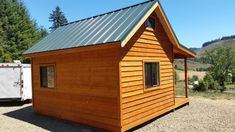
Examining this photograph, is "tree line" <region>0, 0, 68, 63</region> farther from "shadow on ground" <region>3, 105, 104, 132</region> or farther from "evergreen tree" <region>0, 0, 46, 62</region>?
"shadow on ground" <region>3, 105, 104, 132</region>

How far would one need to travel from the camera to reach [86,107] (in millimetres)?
8305

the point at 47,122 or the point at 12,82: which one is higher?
the point at 12,82

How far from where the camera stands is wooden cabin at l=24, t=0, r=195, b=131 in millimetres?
7340

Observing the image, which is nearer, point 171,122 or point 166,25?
point 171,122

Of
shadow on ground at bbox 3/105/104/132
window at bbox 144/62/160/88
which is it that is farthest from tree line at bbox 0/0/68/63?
window at bbox 144/62/160/88

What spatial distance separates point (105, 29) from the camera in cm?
828

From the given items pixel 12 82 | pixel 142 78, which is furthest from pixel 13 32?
pixel 142 78

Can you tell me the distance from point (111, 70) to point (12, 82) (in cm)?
855

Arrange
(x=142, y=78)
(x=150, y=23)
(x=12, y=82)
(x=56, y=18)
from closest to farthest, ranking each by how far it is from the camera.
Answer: (x=142, y=78), (x=150, y=23), (x=12, y=82), (x=56, y=18)

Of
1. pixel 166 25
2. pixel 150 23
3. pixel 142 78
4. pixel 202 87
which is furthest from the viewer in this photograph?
pixel 202 87

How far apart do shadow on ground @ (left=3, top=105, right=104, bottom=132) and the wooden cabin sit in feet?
0.86

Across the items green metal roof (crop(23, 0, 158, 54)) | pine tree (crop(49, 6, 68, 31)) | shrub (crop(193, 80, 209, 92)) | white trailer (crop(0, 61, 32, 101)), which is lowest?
shrub (crop(193, 80, 209, 92))

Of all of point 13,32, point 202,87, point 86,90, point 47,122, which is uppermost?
point 13,32

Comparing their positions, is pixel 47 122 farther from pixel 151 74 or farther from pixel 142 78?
pixel 151 74
